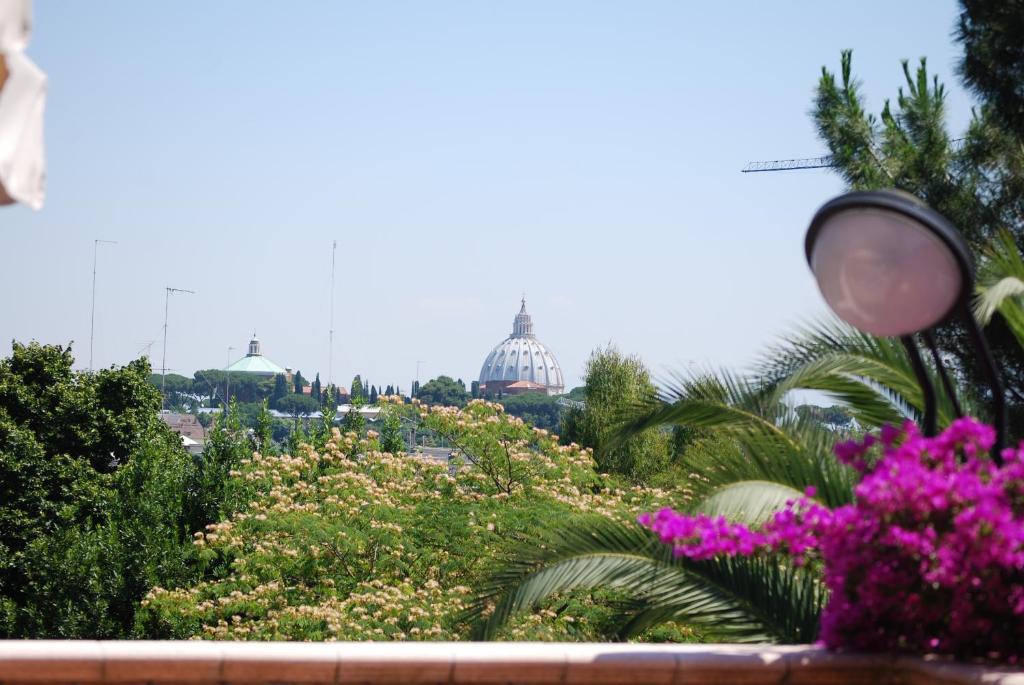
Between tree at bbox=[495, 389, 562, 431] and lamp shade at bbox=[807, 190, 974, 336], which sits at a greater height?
Result: tree at bbox=[495, 389, 562, 431]

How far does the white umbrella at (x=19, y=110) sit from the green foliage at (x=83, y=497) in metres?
17.2

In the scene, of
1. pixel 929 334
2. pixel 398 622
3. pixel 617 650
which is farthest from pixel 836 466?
pixel 398 622

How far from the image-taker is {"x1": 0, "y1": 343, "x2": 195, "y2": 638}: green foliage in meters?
20.7

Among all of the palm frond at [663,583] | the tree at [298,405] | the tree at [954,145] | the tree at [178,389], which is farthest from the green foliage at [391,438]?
the tree at [178,389]

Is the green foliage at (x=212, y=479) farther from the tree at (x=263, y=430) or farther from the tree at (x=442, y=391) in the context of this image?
the tree at (x=442, y=391)

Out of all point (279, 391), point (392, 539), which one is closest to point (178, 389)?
point (279, 391)

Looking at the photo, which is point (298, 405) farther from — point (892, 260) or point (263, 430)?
point (892, 260)

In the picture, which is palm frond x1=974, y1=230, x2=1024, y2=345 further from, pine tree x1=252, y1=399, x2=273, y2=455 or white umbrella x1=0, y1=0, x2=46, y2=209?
pine tree x1=252, y1=399, x2=273, y2=455

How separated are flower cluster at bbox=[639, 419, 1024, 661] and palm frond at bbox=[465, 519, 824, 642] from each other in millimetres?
1331

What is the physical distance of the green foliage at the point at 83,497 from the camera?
20688 millimetres

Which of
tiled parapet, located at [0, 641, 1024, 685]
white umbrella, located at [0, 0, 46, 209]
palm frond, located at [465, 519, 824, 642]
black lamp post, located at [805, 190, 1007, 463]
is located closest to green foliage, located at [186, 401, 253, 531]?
palm frond, located at [465, 519, 824, 642]

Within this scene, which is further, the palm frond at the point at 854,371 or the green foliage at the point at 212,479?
the green foliage at the point at 212,479

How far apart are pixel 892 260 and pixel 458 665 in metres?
1.73

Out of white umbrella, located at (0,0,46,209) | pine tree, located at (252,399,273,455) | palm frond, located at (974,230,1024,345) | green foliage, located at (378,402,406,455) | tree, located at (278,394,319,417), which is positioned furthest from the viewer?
tree, located at (278,394,319,417)
